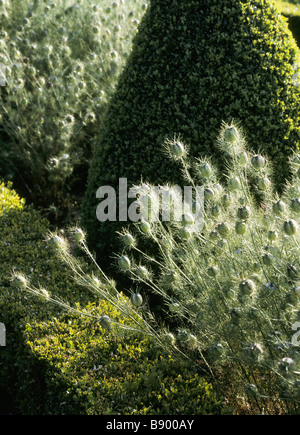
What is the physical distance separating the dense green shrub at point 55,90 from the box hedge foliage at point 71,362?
149 cm

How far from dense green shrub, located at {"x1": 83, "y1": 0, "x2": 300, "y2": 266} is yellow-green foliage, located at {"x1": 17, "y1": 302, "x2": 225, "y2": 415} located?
1035mm

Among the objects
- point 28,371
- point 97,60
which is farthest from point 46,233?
point 97,60

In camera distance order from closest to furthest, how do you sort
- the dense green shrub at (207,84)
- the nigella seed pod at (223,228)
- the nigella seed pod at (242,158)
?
the nigella seed pod at (223,228) → the nigella seed pod at (242,158) → the dense green shrub at (207,84)

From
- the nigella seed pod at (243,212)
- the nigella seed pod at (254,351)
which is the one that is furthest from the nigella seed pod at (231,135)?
the nigella seed pod at (254,351)

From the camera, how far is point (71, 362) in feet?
8.43

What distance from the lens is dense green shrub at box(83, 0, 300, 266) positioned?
3348 millimetres

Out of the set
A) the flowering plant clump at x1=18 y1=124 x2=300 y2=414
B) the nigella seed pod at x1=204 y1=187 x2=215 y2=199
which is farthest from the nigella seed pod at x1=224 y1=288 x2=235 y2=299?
the nigella seed pod at x1=204 y1=187 x2=215 y2=199

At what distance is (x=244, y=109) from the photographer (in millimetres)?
3354

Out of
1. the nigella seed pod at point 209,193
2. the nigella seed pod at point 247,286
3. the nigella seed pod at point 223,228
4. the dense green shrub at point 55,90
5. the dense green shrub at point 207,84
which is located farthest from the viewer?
Answer: the dense green shrub at point 55,90

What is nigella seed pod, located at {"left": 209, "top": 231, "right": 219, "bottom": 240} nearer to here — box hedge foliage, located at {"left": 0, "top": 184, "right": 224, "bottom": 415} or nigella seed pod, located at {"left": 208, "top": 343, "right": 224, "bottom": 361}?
nigella seed pod, located at {"left": 208, "top": 343, "right": 224, "bottom": 361}

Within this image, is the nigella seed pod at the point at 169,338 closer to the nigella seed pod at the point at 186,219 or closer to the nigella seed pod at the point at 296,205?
the nigella seed pod at the point at 186,219

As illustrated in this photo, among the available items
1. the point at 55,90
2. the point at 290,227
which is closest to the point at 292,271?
the point at 290,227

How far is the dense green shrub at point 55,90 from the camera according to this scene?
15.4 ft

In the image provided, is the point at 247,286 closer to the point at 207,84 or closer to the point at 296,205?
the point at 296,205
